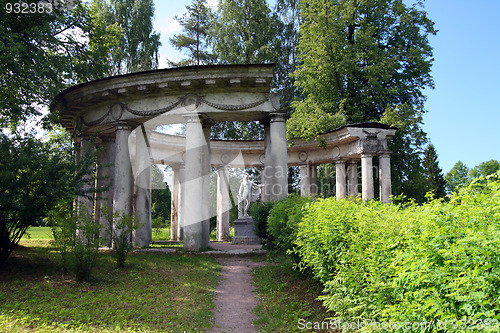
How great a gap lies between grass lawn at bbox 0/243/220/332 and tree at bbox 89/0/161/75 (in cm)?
2460

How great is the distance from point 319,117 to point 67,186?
1642 centimetres

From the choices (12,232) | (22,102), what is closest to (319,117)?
(22,102)

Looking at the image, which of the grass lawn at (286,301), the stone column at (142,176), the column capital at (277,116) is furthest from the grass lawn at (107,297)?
the column capital at (277,116)

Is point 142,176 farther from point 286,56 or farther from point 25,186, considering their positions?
point 286,56

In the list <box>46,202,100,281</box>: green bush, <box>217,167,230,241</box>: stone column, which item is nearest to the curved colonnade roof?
<box>217,167,230,241</box>: stone column

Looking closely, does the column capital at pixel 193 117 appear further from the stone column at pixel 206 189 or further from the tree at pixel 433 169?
the tree at pixel 433 169

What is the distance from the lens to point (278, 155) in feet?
50.2

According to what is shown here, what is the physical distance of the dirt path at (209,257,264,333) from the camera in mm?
7069

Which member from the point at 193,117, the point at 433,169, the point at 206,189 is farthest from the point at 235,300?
the point at 433,169

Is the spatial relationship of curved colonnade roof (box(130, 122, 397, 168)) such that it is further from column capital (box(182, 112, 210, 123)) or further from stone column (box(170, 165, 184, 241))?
column capital (box(182, 112, 210, 123))

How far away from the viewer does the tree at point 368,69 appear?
24.3m

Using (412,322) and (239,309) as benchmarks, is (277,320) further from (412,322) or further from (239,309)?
(412,322)

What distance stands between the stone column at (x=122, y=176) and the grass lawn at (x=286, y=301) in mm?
7348

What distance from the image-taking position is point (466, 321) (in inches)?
103
